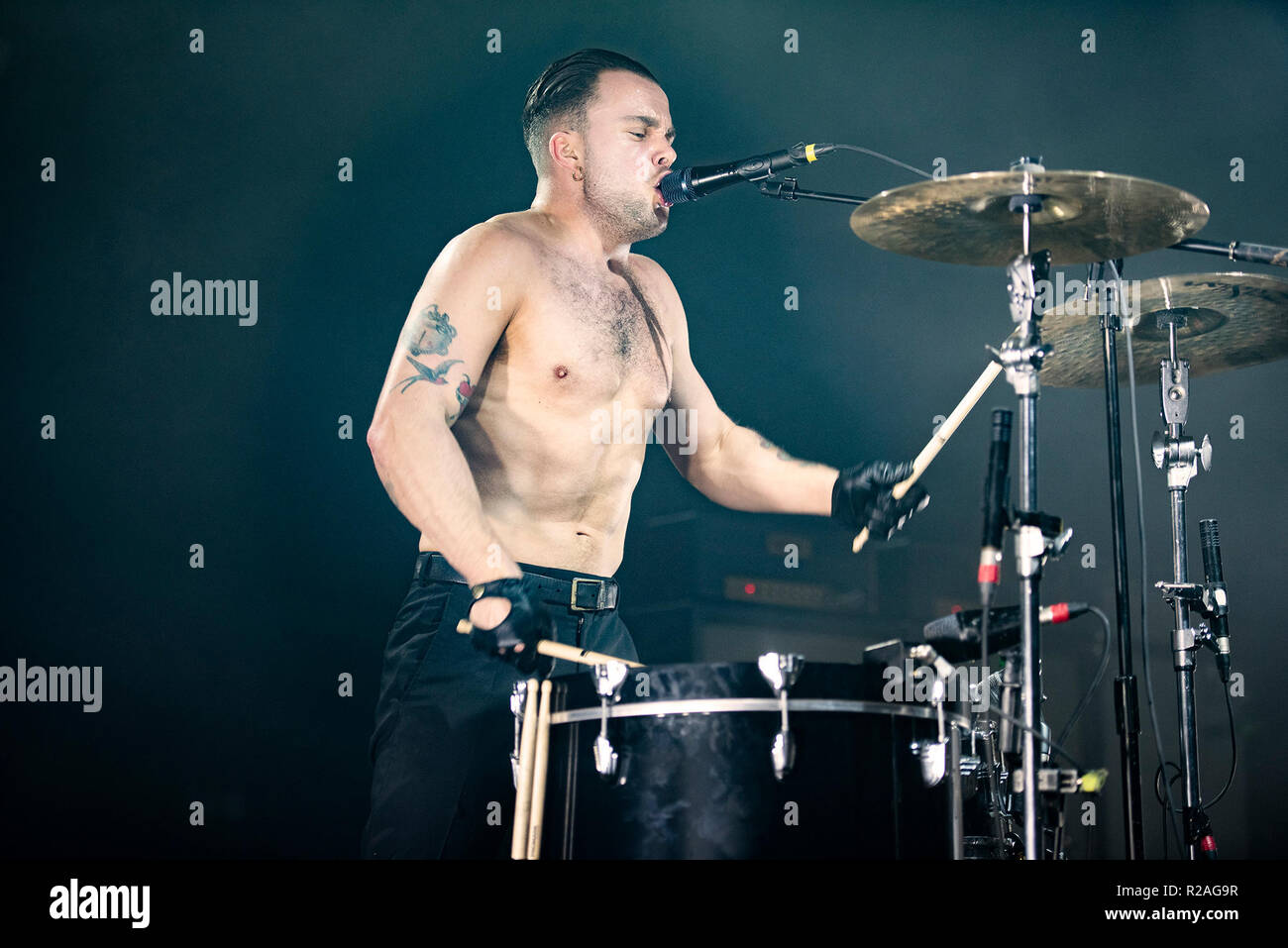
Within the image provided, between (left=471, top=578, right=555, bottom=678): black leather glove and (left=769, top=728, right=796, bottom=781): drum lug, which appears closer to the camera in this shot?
(left=769, top=728, right=796, bottom=781): drum lug

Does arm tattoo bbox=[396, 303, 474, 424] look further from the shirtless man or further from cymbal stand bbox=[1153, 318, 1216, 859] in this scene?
cymbal stand bbox=[1153, 318, 1216, 859]

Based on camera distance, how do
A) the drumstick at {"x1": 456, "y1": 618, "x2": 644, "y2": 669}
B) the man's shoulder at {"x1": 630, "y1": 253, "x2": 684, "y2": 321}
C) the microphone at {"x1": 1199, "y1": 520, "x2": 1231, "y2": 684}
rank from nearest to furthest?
the drumstick at {"x1": 456, "y1": 618, "x2": 644, "y2": 669} → the microphone at {"x1": 1199, "y1": 520, "x2": 1231, "y2": 684} → the man's shoulder at {"x1": 630, "y1": 253, "x2": 684, "y2": 321}

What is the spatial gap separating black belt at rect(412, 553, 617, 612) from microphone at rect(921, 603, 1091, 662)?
2.87ft

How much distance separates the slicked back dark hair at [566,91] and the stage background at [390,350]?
0.10m

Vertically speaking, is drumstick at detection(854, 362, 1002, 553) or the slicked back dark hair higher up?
the slicked back dark hair

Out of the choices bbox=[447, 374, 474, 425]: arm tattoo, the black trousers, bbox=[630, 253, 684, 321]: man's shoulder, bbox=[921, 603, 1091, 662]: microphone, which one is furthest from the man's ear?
bbox=[921, 603, 1091, 662]: microphone

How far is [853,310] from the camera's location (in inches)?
155

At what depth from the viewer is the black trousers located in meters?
2.57

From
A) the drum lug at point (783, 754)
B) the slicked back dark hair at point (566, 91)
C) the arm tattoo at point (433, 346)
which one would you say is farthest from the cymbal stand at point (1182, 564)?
the arm tattoo at point (433, 346)

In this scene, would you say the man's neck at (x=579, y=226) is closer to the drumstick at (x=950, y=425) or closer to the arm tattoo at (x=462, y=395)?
the arm tattoo at (x=462, y=395)

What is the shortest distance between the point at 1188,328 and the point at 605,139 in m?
1.61

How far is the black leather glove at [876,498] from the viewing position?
9.02 feet
